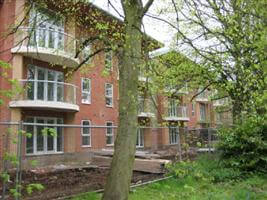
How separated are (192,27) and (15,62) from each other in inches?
396

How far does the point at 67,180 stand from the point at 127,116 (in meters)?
4.25

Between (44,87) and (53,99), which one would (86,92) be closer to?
(53,99)

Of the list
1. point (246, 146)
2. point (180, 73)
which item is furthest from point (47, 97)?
point (246, 146)

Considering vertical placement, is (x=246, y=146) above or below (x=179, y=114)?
below

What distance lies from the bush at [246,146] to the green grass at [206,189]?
55 centimetres

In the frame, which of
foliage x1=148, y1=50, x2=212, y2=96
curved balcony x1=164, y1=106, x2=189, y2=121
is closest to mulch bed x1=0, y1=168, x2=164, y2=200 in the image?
foliage x1=148, y1=50, x2=212, y2=96

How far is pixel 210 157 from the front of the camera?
1435cm

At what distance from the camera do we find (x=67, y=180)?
31.7 feet

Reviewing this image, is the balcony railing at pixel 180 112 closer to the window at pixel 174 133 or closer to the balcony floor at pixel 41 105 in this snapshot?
the window at pixel 174 133

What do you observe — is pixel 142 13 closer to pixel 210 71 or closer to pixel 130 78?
pixel 130 78

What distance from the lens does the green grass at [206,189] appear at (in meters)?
7.79

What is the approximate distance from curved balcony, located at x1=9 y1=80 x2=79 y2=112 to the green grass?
9.70 meters

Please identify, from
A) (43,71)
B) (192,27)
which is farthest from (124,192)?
(43,71)

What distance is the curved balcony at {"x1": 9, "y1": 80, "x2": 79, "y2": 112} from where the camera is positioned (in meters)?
16.5
